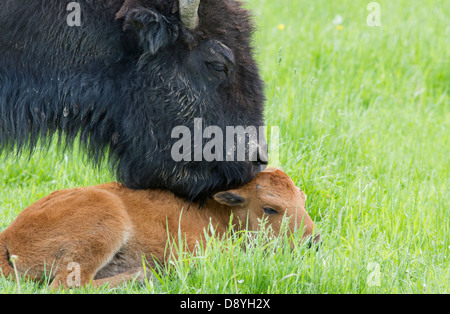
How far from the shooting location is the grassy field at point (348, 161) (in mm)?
4004

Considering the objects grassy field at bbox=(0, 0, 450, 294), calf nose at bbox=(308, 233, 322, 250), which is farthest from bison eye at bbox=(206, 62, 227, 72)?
calf nose at bbox=(308, 233, 322, 250)

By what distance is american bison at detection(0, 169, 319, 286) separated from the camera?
4.18 metres

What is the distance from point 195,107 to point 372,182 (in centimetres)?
207

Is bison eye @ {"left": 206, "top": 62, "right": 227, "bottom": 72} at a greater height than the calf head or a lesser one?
greater

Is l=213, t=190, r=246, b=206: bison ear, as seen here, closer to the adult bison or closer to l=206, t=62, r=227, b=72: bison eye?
the adult bison

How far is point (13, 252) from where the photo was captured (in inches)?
166

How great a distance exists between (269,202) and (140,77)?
123 cm

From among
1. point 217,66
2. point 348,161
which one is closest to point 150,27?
point 217,66

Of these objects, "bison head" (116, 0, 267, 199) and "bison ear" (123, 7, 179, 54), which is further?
"bison head" (116, 0, 267, 199)

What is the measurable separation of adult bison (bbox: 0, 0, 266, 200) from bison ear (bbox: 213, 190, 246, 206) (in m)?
0.09

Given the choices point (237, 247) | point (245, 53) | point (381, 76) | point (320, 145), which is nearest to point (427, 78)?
point (381, 76)

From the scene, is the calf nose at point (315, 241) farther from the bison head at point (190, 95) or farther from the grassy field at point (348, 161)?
the bison head at point (190, 95)

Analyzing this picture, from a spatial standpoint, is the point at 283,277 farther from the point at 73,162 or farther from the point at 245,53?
the point at 73,162

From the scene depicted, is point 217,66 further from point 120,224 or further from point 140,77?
point 120,224
